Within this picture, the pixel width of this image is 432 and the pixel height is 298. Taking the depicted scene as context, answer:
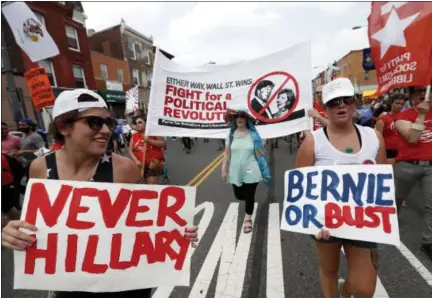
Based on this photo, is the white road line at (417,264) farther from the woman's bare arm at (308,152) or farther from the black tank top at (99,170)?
the black tank top at (99,170)

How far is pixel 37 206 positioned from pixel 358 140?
215 centimetres

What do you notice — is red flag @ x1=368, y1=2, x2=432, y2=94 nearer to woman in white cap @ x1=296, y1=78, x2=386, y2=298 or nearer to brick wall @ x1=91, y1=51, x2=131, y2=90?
woman in white cap @ x1=296, y1=78, x2=386, y2=298

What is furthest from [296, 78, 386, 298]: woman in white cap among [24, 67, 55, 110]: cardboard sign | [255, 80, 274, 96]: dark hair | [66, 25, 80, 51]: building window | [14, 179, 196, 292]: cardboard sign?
[66, 25, 80, 51]: building window

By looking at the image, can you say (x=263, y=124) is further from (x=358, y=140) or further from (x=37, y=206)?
(x=37, y=206)

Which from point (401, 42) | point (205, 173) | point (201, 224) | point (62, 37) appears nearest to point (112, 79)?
point (62, 37)

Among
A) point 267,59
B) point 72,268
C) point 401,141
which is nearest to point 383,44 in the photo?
point 401,141

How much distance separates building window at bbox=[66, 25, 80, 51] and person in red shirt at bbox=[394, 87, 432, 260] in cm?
2600

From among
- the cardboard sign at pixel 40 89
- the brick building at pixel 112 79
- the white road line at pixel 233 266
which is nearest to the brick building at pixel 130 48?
the brick building at pixel 112 79

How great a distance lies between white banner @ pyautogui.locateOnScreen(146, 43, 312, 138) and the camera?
4.05 metres

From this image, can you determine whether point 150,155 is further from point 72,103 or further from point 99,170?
point 72,103

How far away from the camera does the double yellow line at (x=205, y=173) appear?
716cm

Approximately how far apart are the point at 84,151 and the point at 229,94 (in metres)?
3.15

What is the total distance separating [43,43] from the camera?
21.6ft

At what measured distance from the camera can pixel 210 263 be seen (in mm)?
3279
